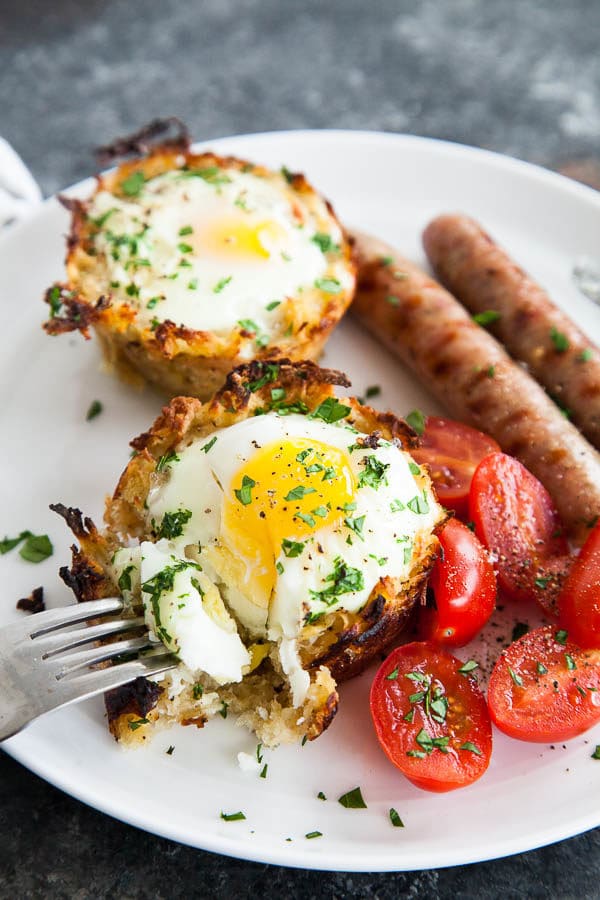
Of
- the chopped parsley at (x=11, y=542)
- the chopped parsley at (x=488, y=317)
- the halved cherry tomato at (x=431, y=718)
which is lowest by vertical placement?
the chopped parsley at (x=11, y=542)

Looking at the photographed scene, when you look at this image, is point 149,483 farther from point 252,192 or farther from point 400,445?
point 252,192

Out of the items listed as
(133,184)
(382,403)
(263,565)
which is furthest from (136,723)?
(133,184)

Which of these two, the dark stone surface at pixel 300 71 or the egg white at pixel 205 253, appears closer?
the egg white at pixel 205 253

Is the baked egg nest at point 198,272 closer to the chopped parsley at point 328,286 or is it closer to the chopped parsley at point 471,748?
the chopped parsley at point 328,286

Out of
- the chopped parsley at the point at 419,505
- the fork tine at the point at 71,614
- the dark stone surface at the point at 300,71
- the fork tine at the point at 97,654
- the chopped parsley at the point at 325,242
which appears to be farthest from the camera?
the dark stone surface at the point at 300,71

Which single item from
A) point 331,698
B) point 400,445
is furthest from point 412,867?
point 400,445

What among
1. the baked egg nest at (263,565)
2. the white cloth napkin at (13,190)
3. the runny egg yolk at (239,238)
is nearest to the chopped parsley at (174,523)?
the baked egg nest at (263,565)

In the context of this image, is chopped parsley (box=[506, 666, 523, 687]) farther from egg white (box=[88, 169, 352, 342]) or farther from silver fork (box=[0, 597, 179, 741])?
egg white (box=[88, 169, 352, 342])
